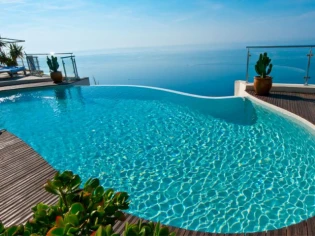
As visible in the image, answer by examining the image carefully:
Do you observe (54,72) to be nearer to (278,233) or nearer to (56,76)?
(56,76)

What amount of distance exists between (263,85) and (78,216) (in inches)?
315

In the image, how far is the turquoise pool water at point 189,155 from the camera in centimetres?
341

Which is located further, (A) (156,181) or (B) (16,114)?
(B) (16,114)

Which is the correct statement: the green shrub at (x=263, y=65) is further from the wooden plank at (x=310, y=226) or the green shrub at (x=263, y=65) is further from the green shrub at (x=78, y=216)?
the green shrub at (x=78, y=216)

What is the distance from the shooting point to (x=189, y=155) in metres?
4.97

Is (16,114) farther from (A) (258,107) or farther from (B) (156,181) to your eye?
(A) (258,107)

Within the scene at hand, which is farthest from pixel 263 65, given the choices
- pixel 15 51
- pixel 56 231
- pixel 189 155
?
pixel 15 51

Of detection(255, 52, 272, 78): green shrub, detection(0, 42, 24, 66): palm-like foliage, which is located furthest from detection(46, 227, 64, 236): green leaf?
detection(0, 42, 24, 66): palm-like foliage

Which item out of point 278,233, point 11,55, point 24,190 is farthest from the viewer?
point 11,55

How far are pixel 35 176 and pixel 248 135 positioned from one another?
16.8 feet

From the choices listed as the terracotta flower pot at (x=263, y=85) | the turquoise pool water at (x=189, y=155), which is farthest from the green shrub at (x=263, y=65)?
the turquoise pool water at (x=189, y=155)

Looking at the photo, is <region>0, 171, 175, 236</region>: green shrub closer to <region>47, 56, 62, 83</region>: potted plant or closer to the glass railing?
the glass railing

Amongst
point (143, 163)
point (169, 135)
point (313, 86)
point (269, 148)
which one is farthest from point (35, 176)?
point (313, 86)

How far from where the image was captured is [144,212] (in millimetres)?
3486
